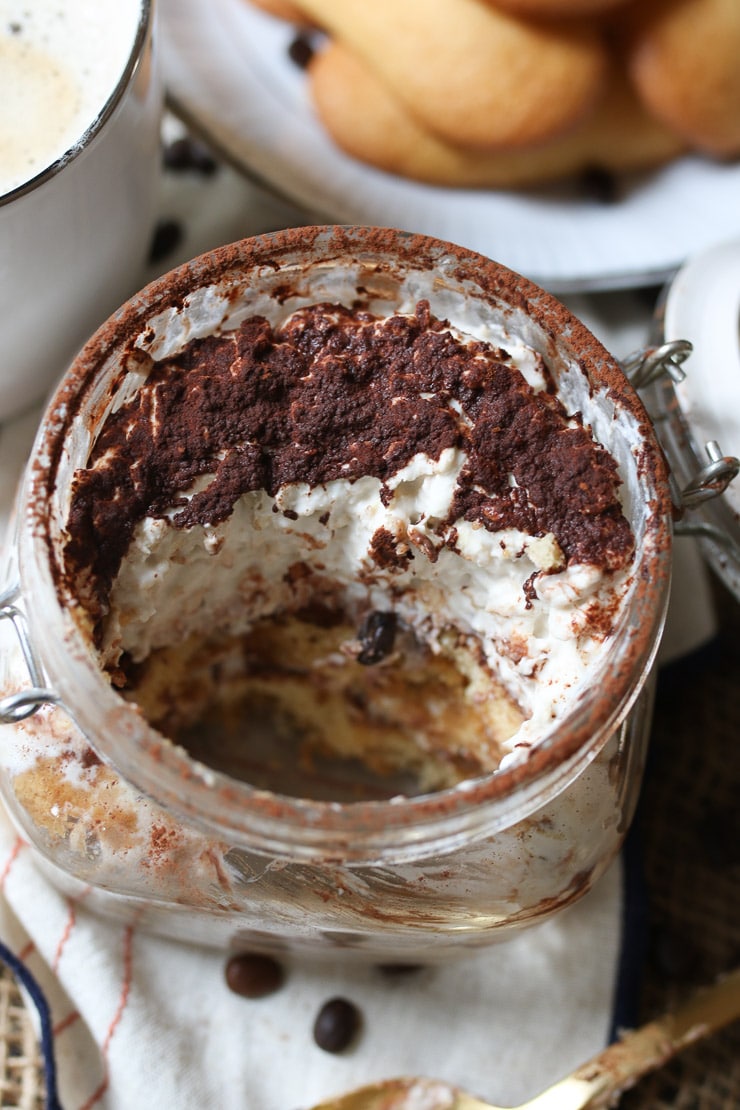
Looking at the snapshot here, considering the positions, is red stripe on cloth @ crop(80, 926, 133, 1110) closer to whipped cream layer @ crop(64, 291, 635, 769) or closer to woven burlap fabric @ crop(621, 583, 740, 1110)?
whipped cream layer @ crop(64, 291, 635, 769)

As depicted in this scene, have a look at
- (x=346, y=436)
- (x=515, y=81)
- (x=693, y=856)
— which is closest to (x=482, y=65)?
(x=515, y=81)

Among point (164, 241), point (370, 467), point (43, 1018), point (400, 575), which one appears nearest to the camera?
point (370, 467)

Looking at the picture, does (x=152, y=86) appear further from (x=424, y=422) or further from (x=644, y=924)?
(x=644, y=924)

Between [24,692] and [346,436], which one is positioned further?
[346,436]

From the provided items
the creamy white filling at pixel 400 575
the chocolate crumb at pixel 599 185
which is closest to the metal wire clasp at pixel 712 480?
the creamy white filling at pixel 400 575

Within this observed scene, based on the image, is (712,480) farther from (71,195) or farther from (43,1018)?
(43,1018)

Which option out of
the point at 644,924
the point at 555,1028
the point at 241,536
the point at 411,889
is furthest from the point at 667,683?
the point at 241,536

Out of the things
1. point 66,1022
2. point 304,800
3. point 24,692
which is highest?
point 24,692

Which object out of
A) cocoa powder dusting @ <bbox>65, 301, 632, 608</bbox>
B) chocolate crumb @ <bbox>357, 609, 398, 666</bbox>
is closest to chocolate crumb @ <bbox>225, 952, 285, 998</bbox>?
Result: chocolate crumb @ <bbox>357, 609, 398, 666</bbox>

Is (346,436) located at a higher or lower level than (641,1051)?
higher
